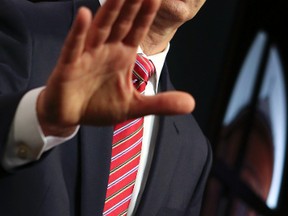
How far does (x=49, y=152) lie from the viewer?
1074 mm

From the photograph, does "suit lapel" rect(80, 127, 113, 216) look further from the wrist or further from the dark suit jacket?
the wrist

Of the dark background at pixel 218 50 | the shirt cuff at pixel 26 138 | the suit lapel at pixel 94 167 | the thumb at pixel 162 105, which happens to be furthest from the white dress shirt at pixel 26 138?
the dark background at pixel 218 50

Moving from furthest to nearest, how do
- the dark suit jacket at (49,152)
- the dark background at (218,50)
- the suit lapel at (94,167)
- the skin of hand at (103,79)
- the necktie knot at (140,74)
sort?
1. the dark background at (218,50)
2. the necktie knot at (140,74)
3. the suit lapel at (94,167)
4. the dark suit jacket at (49,152)
5. the skin of hand at (103,79)

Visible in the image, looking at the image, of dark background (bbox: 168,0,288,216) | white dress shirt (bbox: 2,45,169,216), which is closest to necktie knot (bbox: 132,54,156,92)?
white dress shirt (bbox: 2,45,169,216)

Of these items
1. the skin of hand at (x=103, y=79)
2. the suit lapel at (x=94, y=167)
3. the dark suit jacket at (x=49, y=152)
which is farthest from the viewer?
the suit lapel at (x=94, y=167)

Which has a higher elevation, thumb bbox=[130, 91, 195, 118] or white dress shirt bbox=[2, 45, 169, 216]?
thumb bbox=[130, 91, 195, 118]

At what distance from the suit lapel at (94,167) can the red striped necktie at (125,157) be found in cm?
5

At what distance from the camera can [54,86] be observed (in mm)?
969

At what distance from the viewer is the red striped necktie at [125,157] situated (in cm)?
141

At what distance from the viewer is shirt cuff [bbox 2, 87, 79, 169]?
104cm

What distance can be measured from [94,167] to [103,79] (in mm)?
352

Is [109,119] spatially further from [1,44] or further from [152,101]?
[1,44]

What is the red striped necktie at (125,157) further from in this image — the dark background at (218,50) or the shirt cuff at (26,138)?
the dark background at (218,50)

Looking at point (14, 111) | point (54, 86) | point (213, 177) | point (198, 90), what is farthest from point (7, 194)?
point (213, 177)
